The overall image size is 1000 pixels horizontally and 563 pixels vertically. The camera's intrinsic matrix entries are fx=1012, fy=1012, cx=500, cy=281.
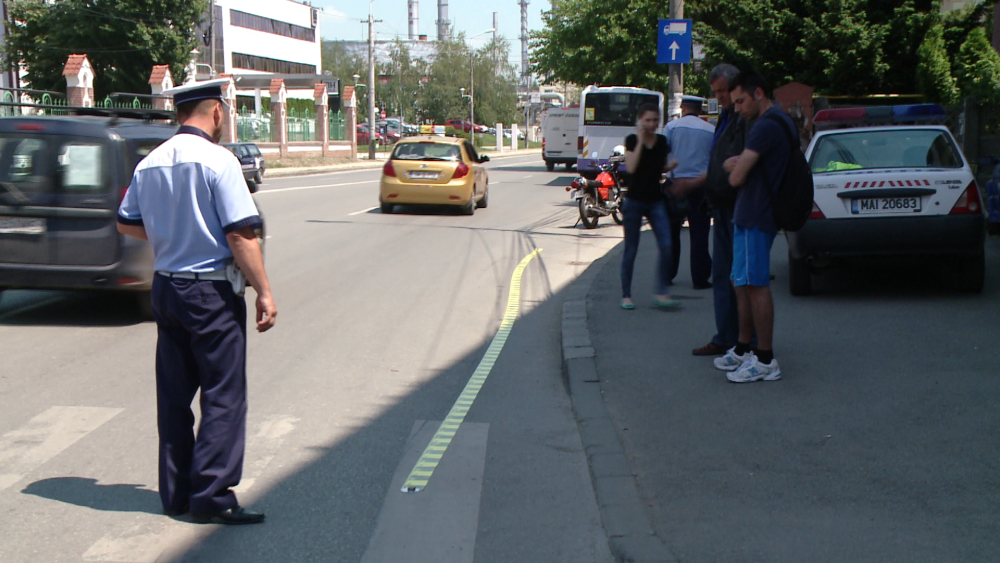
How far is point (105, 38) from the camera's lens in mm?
53125

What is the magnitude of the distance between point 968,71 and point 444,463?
1861cm

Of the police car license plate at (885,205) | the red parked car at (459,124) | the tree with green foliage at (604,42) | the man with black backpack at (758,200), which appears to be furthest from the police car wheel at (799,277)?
the red parked car at (459,124)

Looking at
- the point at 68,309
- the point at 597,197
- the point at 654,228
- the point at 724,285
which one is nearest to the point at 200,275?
the point at 724,285

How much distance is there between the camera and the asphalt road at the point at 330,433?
4066 millimetres

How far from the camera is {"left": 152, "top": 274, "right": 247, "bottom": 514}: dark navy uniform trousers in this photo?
404cm

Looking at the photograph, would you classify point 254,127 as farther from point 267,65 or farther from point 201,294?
point 201,294

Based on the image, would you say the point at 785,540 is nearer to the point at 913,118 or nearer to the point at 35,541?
the point at 35,541

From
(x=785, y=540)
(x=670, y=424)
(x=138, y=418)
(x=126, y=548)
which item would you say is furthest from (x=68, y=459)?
(x=785, y=540)

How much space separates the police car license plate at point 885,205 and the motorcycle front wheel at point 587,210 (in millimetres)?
8870

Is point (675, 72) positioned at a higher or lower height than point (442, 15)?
lower

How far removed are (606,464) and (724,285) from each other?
2.45 metres

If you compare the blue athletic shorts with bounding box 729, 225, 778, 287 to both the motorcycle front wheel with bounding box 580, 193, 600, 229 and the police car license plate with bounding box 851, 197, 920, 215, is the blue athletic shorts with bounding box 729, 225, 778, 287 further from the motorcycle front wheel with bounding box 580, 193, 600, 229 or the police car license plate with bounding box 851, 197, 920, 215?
the motorcycle front wheel with bounding box 580, 193, 600, 229

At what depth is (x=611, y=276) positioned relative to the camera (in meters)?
11.0

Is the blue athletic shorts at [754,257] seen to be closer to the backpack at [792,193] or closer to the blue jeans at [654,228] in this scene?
the backpack at [792,193]
